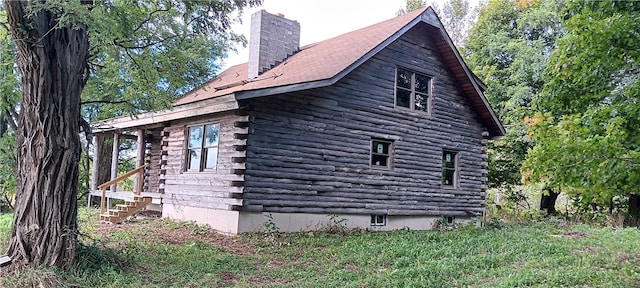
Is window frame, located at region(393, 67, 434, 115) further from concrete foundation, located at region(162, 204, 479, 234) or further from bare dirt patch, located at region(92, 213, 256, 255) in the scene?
bare dirt patch, located at region(92, 213, 256, 255)

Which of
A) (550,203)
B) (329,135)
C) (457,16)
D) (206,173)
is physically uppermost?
(457,16)

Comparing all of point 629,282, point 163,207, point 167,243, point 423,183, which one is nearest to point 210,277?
point 167,243

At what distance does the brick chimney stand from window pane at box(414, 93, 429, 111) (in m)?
4.33

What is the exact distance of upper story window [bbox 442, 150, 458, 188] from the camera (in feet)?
52.4

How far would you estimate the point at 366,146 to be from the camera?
13695mm

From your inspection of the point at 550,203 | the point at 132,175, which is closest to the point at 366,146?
the point at 132,175

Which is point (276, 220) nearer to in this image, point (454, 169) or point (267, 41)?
point (267, 41)

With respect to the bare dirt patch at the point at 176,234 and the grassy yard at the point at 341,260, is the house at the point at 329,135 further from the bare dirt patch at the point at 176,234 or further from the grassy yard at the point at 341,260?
the grassy yard at the point at 341,260

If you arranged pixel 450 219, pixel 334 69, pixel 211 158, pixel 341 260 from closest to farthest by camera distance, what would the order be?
pixel 341 260 → pixel 334 69 → pixel 211 158 → pixel 450 219

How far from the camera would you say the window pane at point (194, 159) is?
13.1 meters

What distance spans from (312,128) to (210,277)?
607 cm

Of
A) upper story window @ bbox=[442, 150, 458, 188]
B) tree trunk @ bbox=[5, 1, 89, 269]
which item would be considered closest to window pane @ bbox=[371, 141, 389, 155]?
upper story window @ bbox=[442, 150, 458, 188]

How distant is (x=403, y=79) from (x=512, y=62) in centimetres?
1084

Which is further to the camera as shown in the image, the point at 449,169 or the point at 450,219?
the point at 450,219
